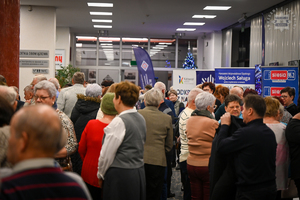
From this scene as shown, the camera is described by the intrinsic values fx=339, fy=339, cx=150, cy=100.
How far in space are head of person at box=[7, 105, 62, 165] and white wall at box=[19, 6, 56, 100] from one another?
11.0 meters

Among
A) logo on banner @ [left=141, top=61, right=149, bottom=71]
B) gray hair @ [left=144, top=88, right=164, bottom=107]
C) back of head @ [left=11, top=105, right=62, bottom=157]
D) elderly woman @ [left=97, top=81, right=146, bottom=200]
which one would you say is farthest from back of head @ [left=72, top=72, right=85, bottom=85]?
logo on banner @ [left=141, top=61, right=149, bottom=71]

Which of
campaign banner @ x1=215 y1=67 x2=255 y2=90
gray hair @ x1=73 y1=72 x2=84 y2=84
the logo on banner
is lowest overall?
gray hair @ x1=73 y1=72 x2=84 y2=84

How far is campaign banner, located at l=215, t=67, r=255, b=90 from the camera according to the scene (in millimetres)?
9602

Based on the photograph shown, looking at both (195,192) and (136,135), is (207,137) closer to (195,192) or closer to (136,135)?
(195,192)

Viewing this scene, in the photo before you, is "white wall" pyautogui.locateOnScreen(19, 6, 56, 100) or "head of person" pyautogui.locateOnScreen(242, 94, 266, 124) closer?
"head of person" pyautogui.locateOnScreen(242, 94, 266, 124)

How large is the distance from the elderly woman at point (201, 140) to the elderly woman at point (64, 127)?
1.33 meters

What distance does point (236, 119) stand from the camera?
2867 millimetres

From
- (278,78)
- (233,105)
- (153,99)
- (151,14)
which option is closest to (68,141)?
(153,99)

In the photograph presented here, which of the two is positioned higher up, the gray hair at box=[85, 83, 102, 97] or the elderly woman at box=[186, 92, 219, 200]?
the gray hair at box=[85, 83, 102, 97]

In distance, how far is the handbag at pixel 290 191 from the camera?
11.7ft

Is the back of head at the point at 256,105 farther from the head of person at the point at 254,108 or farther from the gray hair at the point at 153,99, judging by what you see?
the gray hair at the point at 153,99

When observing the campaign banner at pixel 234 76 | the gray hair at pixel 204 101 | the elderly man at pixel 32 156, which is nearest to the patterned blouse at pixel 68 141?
the gray hair at pixel 204 101

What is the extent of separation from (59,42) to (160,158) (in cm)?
1329

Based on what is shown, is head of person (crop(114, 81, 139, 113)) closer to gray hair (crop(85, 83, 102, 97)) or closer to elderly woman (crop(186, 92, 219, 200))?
elderly woman (crop(186, 92, 219, 200))
